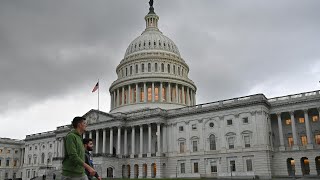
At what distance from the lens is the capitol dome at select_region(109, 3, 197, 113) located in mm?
98062

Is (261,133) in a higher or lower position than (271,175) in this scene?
higher

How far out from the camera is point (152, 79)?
98.3 metres

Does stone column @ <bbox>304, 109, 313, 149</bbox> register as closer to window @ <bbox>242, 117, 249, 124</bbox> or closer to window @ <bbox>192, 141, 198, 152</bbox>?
window @ <bbox>242, 117, 249, 124</bbox>

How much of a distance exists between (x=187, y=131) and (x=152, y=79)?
2484cm

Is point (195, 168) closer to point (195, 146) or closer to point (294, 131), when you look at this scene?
point (195, 146)

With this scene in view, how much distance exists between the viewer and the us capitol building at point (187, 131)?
67875 mm

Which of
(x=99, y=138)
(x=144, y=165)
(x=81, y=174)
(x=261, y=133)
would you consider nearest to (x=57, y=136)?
(x=99, y=138)

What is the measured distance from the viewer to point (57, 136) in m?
102

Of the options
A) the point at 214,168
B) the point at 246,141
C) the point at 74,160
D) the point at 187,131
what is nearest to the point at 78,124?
the point at 74,160

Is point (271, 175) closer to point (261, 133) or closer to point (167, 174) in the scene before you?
point (261, 133)

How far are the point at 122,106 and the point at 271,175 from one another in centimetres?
4880

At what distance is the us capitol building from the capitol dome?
29 cm

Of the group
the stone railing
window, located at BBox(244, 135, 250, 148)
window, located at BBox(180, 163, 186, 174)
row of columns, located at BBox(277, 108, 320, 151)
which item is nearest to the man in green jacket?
window, located at BBox(244, 135, 250, 148)

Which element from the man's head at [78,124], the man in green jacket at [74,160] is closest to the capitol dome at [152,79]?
the man's head at [78,124]
